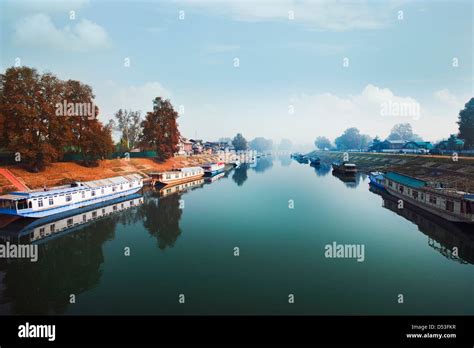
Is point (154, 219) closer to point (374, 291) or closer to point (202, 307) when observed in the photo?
point (202, 307)

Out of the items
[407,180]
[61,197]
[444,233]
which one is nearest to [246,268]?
[444,233]

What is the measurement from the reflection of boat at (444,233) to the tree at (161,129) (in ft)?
279

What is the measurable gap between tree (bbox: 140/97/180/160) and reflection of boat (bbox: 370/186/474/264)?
279 ft

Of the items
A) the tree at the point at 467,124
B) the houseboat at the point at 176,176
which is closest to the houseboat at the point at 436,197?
the houseboat at the point at 176,176

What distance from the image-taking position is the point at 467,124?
343 ft

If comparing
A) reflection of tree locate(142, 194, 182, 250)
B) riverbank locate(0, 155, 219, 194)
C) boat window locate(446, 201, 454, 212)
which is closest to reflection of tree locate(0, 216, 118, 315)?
reflection of tree locate(142, 194, 182, 250)

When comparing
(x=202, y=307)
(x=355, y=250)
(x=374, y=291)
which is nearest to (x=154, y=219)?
(x=202, y=307)

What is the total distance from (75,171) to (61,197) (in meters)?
26.9

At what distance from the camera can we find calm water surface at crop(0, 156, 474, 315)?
71.0 ft

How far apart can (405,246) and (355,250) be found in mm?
6821

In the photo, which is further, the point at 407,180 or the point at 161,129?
the point at 161,129

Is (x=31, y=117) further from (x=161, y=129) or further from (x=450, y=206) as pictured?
(x=450, y=206)

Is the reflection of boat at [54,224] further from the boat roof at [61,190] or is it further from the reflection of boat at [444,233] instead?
the reflection of boat at [444,233]

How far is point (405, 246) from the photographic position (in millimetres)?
33656
